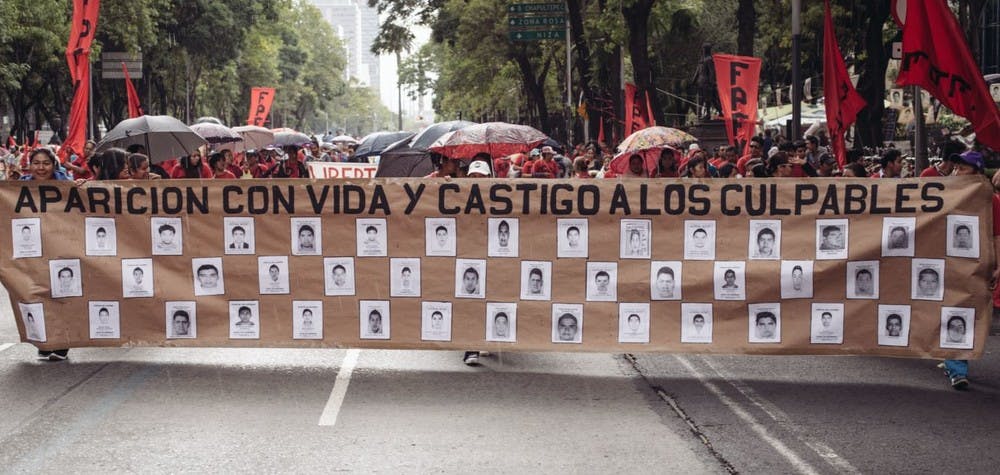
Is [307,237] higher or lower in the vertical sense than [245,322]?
higher

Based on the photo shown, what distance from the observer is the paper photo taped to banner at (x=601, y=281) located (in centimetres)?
900

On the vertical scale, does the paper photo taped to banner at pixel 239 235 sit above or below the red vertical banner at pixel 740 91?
below

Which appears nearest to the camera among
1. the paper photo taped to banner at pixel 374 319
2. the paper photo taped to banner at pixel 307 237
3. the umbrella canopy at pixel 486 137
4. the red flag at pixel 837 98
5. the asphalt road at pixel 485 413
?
the asphalt road at pixel 485 413

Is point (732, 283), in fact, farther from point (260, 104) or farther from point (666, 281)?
point (260, 104)

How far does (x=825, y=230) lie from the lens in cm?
884

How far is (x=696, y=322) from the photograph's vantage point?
8922 mm

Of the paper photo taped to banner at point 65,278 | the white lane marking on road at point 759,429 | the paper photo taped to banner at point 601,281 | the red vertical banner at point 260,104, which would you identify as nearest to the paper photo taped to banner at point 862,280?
the white lane marking on road at point 759,429

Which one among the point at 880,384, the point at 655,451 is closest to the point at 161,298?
the point at 655,451

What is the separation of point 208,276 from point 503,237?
2292 millimetres

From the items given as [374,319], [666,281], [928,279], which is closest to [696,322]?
[666,281]

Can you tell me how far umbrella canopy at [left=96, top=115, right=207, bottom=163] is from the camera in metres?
16.9

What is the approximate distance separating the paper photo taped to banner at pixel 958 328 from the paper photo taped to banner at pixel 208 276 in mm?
5334

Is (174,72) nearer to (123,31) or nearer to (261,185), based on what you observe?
(123,31)

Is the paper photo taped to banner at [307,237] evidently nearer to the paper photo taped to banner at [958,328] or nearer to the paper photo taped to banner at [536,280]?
the paper photo taped to banner at [536,280]
